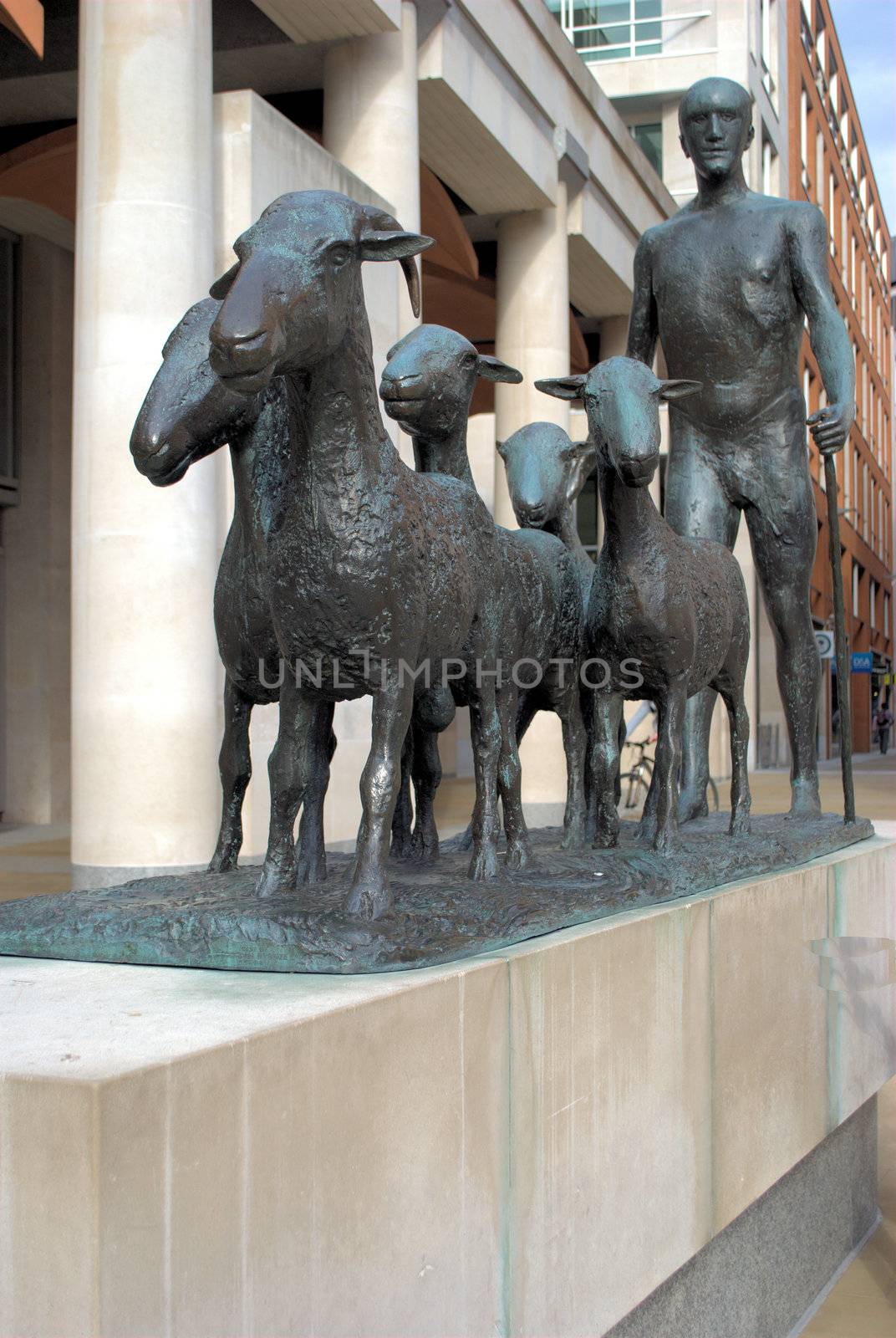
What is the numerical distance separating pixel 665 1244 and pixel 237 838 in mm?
1559

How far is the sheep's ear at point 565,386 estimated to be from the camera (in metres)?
4.49

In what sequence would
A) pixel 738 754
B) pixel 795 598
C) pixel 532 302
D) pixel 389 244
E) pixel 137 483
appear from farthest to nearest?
1. pixel 532 302
2. pixel 137 483
3. pixel 795 598
4. pixel 738 754
5. pixel 389 244

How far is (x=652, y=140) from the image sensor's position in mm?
25188

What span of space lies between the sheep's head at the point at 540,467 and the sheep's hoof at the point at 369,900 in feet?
6.39

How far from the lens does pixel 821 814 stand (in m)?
6.25

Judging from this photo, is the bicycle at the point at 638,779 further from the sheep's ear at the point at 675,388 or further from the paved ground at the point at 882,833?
the sheep's ear at the point at 675,388

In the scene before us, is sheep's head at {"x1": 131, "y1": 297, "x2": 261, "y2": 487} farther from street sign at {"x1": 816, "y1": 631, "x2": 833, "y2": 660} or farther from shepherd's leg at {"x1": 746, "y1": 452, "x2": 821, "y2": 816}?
street sign at {"x1": 816, "y1": 631, "x2": 833, "y2": 660}

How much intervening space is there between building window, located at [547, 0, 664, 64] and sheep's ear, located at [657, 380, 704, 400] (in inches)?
867

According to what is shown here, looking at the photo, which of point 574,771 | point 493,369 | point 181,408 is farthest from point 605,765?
point 181,408

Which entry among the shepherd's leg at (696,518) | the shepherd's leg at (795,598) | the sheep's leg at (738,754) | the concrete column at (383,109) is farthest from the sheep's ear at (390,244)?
the concrete column at (383,109)

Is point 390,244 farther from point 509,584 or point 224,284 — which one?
point 509,584

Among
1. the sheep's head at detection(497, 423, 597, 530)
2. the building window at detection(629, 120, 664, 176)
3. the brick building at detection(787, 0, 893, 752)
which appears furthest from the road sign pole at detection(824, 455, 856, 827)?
the brick building at detection(787, 0, 893, 752)

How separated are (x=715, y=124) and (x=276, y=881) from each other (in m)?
3.75

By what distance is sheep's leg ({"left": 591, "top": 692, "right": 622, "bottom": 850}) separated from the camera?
4.67 metres
